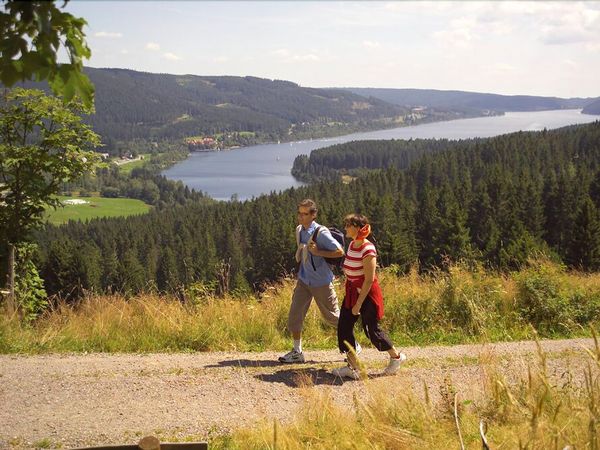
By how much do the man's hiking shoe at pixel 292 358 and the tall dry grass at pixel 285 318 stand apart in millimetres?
700

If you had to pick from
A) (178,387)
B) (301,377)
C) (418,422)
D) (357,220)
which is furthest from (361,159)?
(418,422)

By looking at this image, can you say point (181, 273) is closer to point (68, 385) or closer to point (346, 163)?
point (68, 385)

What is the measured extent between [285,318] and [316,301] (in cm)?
138

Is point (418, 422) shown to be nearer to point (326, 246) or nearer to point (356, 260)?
point (356, 260)

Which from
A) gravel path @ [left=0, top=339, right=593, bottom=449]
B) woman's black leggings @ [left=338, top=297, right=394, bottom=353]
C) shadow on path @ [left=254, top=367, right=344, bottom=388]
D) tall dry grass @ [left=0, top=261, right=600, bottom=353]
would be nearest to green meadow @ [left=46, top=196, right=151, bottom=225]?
tall dry grass @ [left=0, top=261, right=600, bottom=353]

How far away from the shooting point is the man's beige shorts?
264 inches

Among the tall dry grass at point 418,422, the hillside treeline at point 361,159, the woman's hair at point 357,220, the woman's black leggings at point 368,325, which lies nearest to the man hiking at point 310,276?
the woman's black leggings at point 368,325

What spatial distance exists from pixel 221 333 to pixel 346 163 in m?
189

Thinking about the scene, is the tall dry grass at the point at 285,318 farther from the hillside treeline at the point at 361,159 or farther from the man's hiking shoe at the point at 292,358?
the hillside treeline at the point at 361,159

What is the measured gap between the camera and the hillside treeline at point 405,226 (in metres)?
49.7

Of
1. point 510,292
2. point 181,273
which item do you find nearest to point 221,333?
point 510,292

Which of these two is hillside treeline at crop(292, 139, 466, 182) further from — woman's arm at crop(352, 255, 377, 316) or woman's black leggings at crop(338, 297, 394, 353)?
woman's arm at crop(352, 255, 377, 316)

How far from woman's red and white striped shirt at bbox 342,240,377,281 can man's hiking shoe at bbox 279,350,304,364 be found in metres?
1.22

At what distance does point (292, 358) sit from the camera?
6.62 m
